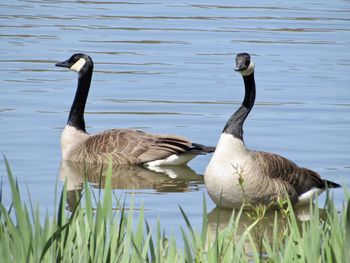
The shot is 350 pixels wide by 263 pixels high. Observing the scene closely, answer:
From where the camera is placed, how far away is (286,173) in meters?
10.7

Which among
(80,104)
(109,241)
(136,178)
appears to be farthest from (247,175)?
(109,241)

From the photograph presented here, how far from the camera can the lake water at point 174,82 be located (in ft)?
40.8

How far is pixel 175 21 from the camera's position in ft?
86.7

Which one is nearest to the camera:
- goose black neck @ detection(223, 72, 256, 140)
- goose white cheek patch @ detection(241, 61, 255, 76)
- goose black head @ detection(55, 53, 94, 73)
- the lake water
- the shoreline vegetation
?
the shoreline vegetation

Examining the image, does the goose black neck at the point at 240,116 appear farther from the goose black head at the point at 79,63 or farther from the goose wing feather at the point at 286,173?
the goose black head at the point at 79,63

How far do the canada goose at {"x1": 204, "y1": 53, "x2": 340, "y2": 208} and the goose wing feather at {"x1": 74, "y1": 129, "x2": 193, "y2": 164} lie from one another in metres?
2.07

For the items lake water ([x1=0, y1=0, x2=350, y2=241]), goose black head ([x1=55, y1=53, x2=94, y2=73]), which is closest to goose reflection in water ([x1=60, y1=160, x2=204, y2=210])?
lake water ([x1=0, y1=0, x2=350, y2=241])

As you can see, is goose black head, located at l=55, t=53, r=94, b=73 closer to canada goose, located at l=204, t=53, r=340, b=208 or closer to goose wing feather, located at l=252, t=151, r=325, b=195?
canada goose, located at l=204, t=53, r=340, b=208

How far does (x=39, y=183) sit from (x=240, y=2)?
20958mm

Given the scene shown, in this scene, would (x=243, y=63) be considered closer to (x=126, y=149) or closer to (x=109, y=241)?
(x=126, y=149)

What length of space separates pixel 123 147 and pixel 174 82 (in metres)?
5.32

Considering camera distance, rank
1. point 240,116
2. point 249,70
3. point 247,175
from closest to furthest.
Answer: point 247,175 → point 240,116 → point 249,70

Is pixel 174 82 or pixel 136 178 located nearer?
pixel 136 178

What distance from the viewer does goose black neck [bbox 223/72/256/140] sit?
1049cm
